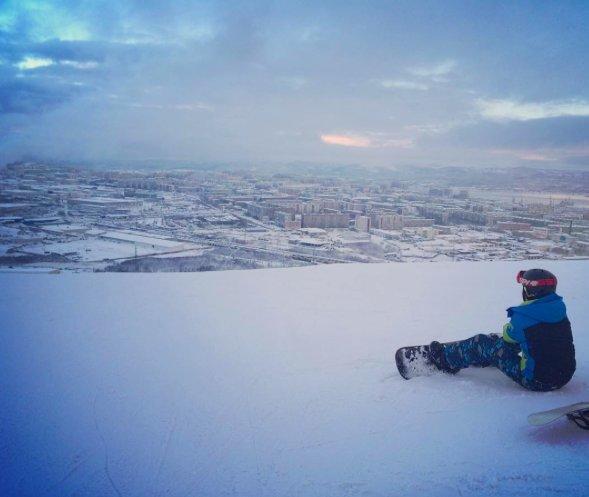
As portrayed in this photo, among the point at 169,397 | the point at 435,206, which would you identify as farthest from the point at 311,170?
the point at 169,397

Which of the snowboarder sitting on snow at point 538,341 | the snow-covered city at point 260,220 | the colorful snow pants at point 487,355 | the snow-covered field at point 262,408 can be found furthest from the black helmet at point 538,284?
the snow-covered city at point 260,220

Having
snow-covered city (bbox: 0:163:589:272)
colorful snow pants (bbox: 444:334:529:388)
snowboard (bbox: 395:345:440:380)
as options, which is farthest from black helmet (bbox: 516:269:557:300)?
snow-covered city (bbox: 0:163:589:272)

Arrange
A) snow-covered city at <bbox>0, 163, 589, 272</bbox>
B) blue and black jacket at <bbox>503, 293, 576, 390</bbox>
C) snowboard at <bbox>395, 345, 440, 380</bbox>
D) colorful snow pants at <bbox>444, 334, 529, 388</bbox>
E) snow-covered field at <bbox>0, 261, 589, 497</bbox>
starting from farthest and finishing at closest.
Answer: snow-covered city at <bbox>0, 163, 589, 272</bbox>, snowboard at <bbox>395, 345, 440, 380</bbox>, colorful snow pants at <bbox>444, 334, 529, 388</bbox>, blue and black jacket at <bbox>503, 293, 576, 390</bbox>, snow-covered field at <bbox>0, 261, 589, 497</bbox>

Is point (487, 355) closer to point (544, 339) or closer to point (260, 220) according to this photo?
point (544, 339)

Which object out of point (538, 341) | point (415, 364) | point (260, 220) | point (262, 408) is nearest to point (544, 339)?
point (538, 341)

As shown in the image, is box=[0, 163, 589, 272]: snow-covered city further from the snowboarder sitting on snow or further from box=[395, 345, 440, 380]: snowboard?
the snowboarder sitting on snow
